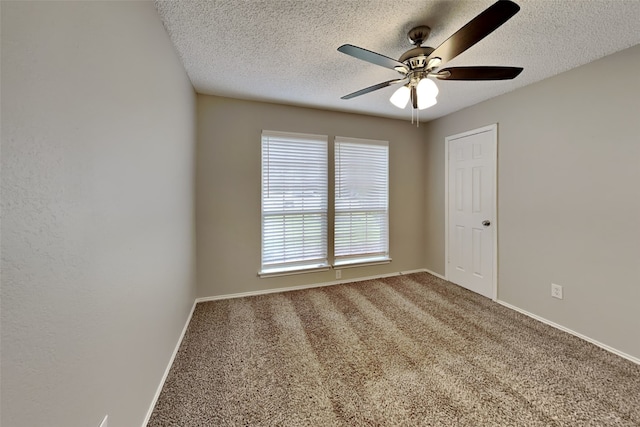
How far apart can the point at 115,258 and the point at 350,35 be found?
1963 millimetres

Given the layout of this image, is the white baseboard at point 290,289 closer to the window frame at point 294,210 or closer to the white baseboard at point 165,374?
the window frame at point 294,210

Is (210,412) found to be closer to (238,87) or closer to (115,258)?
(115,258)

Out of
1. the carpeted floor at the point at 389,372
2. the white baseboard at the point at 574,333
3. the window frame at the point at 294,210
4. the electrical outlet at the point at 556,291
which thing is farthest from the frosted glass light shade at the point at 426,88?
the white baseboard at the point at 574,333

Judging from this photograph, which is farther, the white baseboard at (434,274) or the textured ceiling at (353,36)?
the white baseboard at (434,274)

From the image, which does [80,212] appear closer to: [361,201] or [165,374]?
[165,374]

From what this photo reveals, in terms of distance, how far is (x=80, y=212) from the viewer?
832 mm

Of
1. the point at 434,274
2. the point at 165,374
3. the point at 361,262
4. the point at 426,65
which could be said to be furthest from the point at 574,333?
the point at 165,374

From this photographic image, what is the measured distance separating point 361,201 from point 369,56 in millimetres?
2227

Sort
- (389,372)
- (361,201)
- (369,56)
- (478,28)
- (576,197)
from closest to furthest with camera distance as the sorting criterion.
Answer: (478,28)
(369,56)
(389,372)
(576,197)
(361,201)

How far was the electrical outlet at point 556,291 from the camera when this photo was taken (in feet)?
7.68

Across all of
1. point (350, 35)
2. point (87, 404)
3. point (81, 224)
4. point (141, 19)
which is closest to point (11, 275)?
point (81, 224)

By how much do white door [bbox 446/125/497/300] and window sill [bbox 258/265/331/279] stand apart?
71.9 inches

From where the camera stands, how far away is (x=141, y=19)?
1.33m

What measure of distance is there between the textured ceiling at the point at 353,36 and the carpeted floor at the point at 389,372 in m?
2.40
